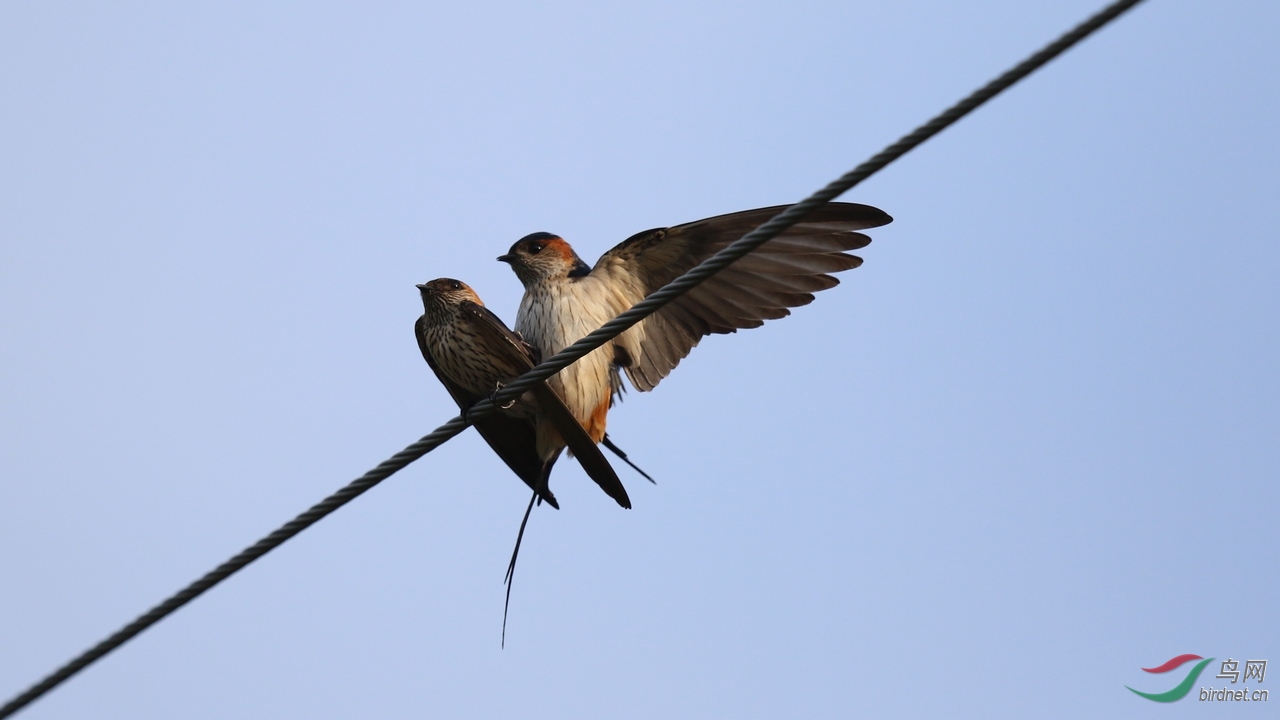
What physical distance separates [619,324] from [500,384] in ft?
8.25

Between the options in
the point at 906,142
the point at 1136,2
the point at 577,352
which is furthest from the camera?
the point at 577,352

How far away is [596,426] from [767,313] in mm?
1218

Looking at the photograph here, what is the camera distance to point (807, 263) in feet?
21.9

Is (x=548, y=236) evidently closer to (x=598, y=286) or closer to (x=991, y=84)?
(x=598, y=286)

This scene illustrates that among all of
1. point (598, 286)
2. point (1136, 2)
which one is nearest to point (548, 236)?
point (598, 286)

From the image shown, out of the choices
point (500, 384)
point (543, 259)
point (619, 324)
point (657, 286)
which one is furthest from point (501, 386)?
point (619, 324)

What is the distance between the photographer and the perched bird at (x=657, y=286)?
21.7 ft

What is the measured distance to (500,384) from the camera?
252 inches

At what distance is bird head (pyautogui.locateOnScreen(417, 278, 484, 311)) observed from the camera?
21.3 feet

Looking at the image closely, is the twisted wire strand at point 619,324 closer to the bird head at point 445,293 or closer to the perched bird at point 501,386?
the perched bird at point 501,386

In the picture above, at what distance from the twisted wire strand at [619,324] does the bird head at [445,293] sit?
6.78ft

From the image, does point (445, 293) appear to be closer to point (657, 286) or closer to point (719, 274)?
point (657, 286)

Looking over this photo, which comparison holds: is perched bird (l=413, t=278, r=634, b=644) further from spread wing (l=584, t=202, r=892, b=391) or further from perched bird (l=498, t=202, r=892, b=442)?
spread wing (l=584, t=202, r=892, b=391)

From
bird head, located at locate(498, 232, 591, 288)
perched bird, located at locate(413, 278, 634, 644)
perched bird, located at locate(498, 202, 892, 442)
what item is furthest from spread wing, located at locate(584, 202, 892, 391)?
perched bird, located at locate(413, 278, 634, 644)
